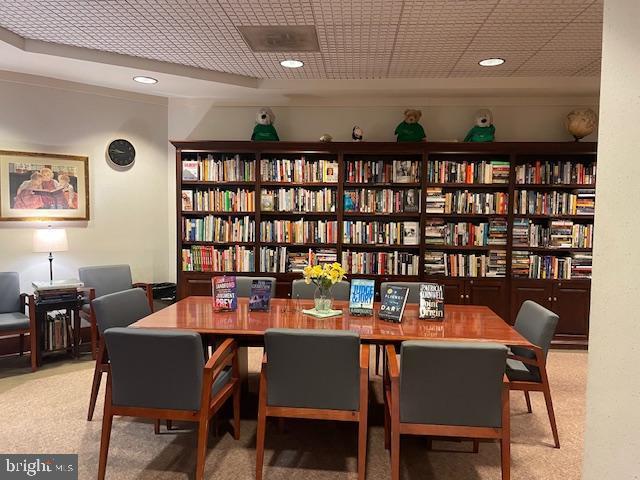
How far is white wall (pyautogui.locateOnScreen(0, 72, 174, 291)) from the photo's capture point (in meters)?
4.44

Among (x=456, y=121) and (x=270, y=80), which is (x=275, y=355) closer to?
(x=270, y=80)

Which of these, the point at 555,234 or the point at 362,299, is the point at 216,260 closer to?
the point at 362,299

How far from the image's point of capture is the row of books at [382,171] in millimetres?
4895

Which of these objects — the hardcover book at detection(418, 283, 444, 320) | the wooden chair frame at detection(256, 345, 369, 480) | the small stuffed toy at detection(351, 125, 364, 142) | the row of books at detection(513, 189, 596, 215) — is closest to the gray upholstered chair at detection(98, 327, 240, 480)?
the wooden chair frame at detection(256, 345, 369, 480)

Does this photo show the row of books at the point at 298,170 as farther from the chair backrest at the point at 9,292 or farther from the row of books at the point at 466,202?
the chair backrest at the point at 9,292

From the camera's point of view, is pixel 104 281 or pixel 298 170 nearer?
pixel 104 281

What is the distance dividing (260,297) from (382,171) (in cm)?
235

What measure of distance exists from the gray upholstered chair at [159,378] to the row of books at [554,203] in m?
3.79

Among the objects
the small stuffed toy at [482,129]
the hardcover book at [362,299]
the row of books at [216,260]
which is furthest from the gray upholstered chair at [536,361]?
the row of books at [216,260]

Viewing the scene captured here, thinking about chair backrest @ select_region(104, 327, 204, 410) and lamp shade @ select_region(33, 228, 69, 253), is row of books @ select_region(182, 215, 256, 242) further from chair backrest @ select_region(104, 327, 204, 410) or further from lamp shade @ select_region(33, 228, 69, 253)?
chair backrest @ select_region(104, 327, 204, 410)

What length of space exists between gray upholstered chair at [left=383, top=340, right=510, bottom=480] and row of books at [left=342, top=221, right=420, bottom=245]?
113 inches

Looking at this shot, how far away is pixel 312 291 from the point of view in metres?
3.87

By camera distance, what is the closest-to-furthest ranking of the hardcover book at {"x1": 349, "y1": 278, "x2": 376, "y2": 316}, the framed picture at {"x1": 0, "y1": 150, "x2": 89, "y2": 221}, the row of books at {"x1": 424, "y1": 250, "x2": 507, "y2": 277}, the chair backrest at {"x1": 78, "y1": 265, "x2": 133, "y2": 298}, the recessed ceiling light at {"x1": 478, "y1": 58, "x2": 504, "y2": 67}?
the hardcover book at {"x1": 349, "y1": 278, "x2": 376, "y2": 316} < the recessed ceiling light at {"x1": 478, "y1": 58, "x2": 504, "y2": 67} < the framed picture at {"x1": 0, "y1": 150, "x2": 89, "y2": 221} < the chair backrest at {"x1": 78, "y1": 265, "x2": 133, "y2": 298} < the row of books at {"x1": 424, "y1": 250, "x2": 507, "y2": 277}

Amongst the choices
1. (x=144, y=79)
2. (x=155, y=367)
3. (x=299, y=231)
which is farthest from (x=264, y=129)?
(x=155, y=367)
